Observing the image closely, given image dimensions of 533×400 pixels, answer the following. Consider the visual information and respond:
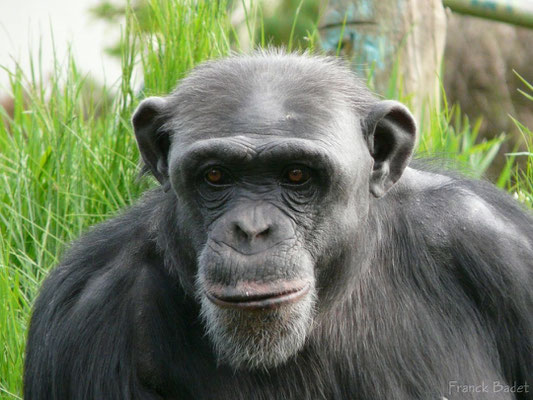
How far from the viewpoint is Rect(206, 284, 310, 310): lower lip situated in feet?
13.7

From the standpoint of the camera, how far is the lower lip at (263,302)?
418cm

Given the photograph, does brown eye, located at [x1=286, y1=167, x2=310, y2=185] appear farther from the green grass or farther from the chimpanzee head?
the green grass

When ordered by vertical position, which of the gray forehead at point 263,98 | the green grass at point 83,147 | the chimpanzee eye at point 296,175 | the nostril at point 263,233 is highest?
the gray forehead at point 263,98

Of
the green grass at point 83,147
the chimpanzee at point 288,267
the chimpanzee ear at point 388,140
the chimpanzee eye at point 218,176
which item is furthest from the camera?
the green grass at point 83,147

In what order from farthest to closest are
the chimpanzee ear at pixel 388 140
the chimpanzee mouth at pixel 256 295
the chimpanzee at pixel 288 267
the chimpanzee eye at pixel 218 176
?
the chimpanzee ear at pixel 388 140
the chimpanzee eye at pixel 218 176
the chimpanzee at pixel 288 267
the chimpanzee mouth at pixel 256 295

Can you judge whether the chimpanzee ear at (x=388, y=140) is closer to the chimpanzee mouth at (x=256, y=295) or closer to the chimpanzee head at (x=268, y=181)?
the chimpanzee head at (x=268, y=181)

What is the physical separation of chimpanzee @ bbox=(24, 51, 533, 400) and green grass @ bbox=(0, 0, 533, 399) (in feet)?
4.35

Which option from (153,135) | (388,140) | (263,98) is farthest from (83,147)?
(388,140)

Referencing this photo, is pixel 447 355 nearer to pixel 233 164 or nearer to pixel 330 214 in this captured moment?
pixel 330 214

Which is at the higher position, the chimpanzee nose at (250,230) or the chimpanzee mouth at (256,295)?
the chimpanzee nose at (250,230)

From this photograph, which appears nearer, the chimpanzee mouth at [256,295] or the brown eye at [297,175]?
the chimpanzee mouth at [256,295]

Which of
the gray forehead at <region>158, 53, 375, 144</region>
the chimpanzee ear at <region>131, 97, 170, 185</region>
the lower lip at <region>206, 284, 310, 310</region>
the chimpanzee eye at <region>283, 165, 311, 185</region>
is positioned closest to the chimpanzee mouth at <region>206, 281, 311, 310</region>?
the lower lip at <region>206, 284, 310, 310</region>

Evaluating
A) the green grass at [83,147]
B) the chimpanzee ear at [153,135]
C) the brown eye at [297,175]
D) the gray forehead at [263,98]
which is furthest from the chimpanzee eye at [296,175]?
the green grass at [83,147]

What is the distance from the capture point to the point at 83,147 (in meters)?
6.97
